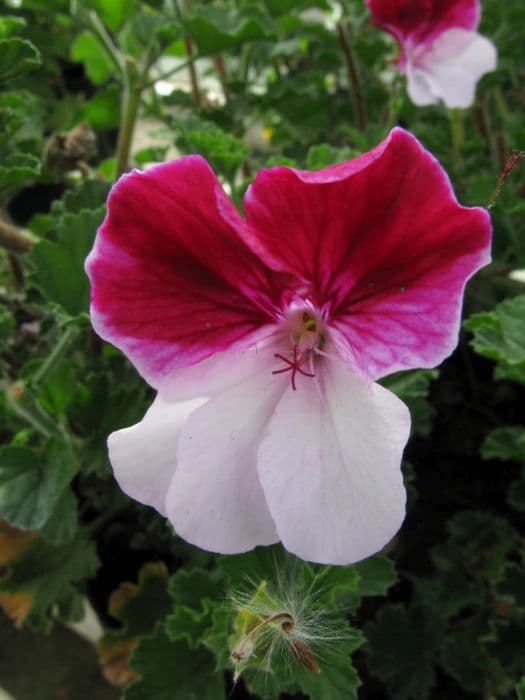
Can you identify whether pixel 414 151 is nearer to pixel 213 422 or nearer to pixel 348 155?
pixel 213 422

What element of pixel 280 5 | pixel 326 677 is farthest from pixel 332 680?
pixel 280 5

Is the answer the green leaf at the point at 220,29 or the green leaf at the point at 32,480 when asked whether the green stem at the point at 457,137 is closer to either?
the green leaf at the point at 220,29

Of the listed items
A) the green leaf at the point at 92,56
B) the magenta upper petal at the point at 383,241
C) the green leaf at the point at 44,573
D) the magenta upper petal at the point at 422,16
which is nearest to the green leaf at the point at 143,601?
the green leaf at the point at 44,573

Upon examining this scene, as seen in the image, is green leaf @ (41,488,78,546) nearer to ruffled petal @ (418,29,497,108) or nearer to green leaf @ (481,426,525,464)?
green leaf @ (481,426,525,464)

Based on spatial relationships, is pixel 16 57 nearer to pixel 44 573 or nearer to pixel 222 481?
pixel 222 481

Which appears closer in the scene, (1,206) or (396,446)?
(396,446)

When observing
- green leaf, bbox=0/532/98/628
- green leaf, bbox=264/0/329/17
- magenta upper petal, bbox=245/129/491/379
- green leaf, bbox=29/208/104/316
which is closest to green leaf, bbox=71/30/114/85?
green leaf, bbox=264/0/329/17

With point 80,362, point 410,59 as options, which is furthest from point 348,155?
point 80,362
